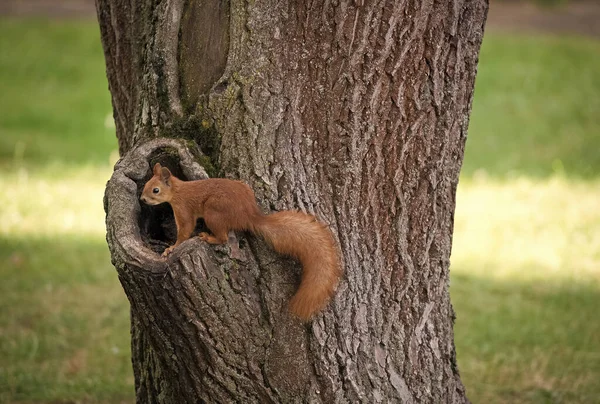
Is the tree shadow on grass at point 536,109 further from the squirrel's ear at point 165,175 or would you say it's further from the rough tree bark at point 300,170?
the squirrel's ear at point 165,175

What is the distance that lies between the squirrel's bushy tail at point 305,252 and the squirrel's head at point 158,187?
297 millimetres

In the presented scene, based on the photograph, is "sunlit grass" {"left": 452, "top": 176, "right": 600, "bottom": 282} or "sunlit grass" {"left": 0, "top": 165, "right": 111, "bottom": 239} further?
"sunlit grass" {"left": 0, "top": 165, "right": 111, "bottom": 239}

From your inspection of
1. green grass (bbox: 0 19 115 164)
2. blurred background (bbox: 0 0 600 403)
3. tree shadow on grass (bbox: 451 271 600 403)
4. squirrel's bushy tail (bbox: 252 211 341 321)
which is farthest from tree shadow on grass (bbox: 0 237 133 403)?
green grass (bbox: 0 19 115 164)

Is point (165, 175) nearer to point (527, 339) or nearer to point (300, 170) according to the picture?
point (300, 170)

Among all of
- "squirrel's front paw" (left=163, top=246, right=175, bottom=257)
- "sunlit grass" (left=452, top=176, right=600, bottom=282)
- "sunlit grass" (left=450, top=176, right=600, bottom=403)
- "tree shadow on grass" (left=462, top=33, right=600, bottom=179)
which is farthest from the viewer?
"tree shadow on grass" (left=462, top=33, right=600, bottom=179)

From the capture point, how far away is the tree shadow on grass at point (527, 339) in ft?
11.0

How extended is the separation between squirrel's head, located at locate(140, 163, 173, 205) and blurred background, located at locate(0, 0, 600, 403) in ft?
4.59

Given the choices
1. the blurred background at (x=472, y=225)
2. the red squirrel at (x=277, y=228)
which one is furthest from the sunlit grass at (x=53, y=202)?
the red squirrel at (x=277, y=228)

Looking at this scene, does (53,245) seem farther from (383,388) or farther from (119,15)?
(383,388)

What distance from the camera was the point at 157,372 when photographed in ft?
8.38

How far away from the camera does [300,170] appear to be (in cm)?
226

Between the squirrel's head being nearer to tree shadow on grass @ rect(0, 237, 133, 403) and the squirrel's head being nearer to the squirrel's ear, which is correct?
the squirrel's ear

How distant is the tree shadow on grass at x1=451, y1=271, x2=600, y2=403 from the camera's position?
3363 mm

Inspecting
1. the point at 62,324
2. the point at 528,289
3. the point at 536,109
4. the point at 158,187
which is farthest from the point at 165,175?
the point at 536,109
